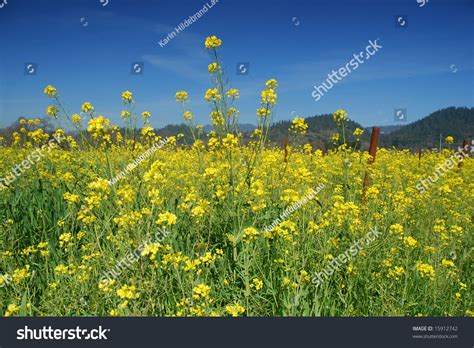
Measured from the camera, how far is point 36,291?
223cm

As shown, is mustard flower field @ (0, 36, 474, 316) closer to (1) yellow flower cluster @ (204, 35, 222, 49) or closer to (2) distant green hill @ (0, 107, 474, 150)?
(1) yellow flower cluster @ (204, 35, 222, 49)

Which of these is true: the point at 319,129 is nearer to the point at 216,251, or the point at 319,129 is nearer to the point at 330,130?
the point at 330,130

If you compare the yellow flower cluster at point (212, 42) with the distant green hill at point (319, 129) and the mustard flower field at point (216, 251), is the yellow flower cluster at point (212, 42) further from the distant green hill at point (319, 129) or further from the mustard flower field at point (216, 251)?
the distant green hill at point (319, 129)

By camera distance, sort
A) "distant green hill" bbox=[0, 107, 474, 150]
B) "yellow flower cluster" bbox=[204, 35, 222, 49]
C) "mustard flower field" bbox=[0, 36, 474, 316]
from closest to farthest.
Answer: "mustard flower field" bbox=[0, 36, 474, 316]
"yellow flower cluster" bbox=[204, 35, 222, 49]
"distant green hill" bbox=[0, 107, 474, 150]

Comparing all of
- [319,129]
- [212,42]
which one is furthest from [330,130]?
[319,129]

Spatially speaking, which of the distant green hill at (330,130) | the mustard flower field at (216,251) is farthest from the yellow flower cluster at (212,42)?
the distant green hill at (330,130)

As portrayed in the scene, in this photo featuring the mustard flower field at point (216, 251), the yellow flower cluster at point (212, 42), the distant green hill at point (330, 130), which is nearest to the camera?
the mustard flower field at point (216, 251)

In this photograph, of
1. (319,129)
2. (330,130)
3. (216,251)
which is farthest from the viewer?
(319,129)

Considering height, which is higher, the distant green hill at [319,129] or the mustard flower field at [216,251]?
the distant green hill at [319,129]

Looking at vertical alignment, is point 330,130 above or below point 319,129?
below

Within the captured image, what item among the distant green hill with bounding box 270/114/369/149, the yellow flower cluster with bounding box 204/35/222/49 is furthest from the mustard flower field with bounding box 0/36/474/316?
the distant green hill with bounding box 270/114/369/149

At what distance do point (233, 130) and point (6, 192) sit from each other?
2.61m

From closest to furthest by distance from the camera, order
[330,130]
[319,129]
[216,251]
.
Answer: [216,251], [330,130], [319,129]
